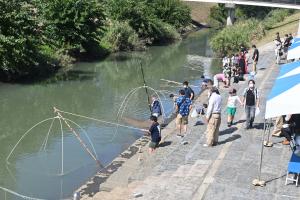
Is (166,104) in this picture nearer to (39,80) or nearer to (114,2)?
(39,80)

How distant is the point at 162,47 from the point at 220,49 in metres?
13.3

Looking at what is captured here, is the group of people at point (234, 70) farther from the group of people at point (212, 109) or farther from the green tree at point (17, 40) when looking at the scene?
the green tree at point (17, 40)

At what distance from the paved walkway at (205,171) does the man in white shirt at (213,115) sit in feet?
1.15

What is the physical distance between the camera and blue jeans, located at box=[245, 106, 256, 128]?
17531 millimetres

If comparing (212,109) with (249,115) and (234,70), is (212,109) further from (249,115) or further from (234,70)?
(234,70)

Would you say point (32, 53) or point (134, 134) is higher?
point (32, 53)

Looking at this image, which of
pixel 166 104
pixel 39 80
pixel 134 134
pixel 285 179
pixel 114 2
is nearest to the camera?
pixel 285 179

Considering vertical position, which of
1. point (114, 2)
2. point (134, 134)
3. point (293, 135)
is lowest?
point (134, 134)

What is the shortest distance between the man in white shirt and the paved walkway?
1.15 ft

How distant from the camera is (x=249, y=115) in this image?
58.9 feet

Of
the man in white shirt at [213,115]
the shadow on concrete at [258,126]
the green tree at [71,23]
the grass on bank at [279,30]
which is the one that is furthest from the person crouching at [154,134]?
the grass on bank at [279,30]

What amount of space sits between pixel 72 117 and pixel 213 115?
458 inches

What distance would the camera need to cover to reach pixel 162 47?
56.4m

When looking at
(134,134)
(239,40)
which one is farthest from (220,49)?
(134,134)
